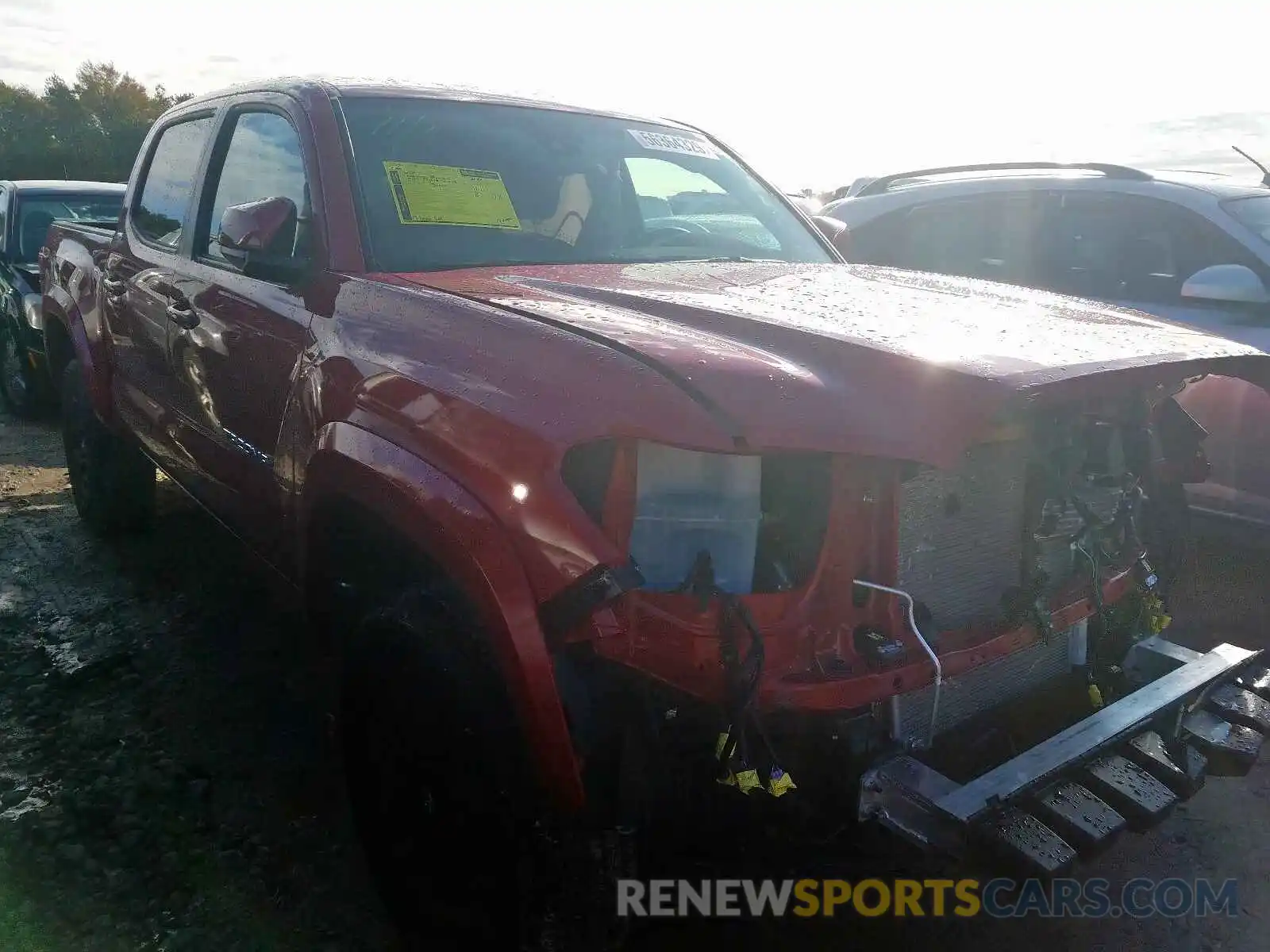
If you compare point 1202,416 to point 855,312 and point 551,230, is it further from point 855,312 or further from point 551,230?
point 551,230

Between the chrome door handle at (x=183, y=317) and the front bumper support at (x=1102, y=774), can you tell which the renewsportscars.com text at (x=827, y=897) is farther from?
the chrome door handle at (x=183, y=317)

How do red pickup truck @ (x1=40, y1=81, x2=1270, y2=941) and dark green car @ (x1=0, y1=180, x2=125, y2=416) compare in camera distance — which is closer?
red pickup truck @ (x1=40, y1=81, x2=1270, y2=941)

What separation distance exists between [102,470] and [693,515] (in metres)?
3.76

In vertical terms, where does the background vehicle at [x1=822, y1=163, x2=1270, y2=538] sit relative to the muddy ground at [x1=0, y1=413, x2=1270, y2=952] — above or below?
above

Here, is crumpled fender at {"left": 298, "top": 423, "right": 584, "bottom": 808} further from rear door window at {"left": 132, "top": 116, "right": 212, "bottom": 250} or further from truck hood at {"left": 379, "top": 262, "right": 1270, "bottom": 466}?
rear door window at {"left": 132, "top": 116, "right": 212, "bottom": 250}

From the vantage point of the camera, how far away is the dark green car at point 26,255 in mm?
7070

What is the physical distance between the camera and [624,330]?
6.53ft

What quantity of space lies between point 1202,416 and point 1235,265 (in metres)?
0.75

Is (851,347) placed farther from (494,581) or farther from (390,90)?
(390,90)

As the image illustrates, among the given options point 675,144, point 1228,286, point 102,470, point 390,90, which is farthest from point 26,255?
point 1228,286

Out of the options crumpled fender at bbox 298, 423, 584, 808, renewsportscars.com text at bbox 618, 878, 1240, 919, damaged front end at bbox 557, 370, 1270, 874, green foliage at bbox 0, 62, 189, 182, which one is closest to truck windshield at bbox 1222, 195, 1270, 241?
damaged front end at bbox 557, 370, 1270, 874

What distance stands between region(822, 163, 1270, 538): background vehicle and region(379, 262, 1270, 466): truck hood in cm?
144

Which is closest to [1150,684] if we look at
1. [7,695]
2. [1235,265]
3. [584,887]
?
[584,887]

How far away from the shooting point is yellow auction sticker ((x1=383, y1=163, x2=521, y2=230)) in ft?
8.85
